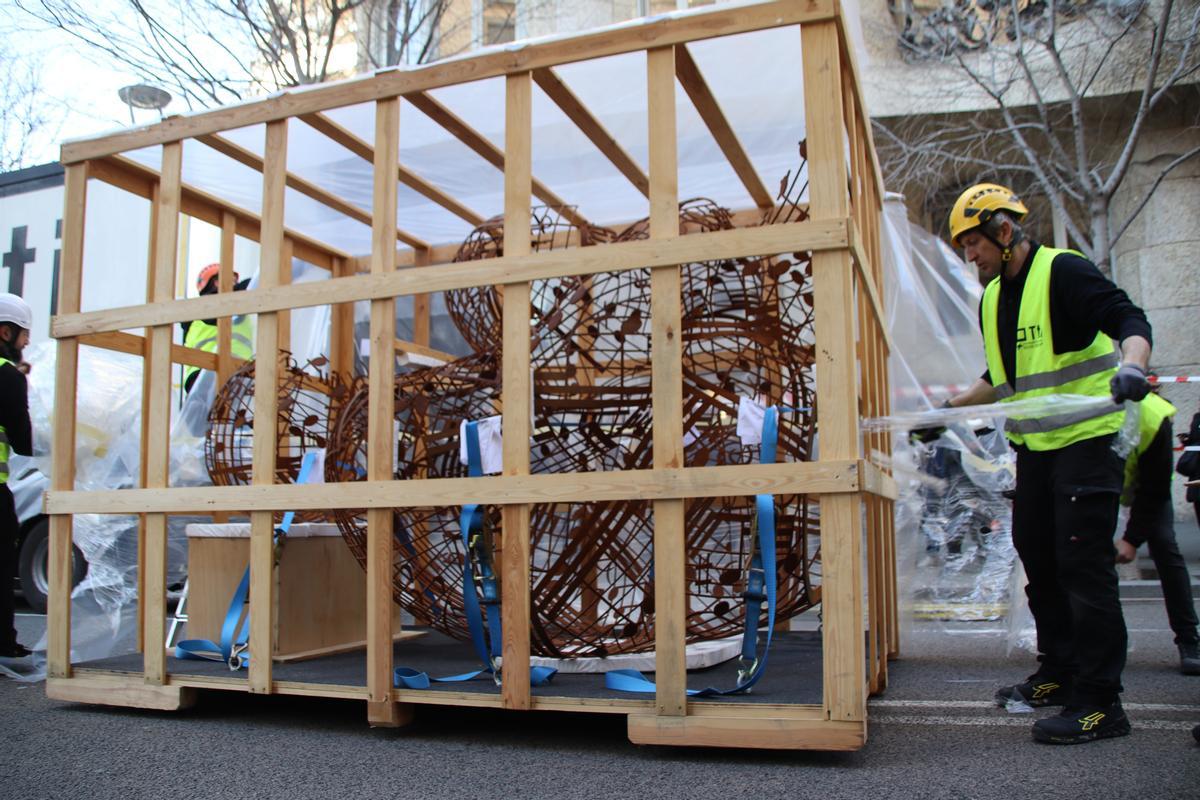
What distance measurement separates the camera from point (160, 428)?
4.53 m

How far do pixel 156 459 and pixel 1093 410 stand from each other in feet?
12.1

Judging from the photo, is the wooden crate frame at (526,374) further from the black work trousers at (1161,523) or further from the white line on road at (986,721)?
the black work trousers at (1161,523)

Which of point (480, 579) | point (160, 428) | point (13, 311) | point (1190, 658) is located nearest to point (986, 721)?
point (1190, 658)

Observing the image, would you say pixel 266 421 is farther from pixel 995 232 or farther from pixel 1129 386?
pixel 1129 386

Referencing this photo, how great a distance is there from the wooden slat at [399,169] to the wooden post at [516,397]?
690mm

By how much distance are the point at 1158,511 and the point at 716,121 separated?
2.84 m

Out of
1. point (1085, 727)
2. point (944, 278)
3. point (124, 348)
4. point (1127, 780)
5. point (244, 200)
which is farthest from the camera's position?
point (944, 278)

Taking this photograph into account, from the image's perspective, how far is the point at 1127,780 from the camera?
3078mm

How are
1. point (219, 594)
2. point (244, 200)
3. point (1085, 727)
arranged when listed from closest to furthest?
1. point (1085, 727)
2. point (219, 594)
3. point (244, 200)

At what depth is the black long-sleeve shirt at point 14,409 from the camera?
18.5ft

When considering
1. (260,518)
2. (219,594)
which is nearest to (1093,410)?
(260,518)

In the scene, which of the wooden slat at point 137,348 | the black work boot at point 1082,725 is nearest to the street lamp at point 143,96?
the wooden slat at point 137,348

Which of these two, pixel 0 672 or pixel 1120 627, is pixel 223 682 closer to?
pixel 0 672

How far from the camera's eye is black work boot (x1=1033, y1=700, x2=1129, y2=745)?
11.6ft
